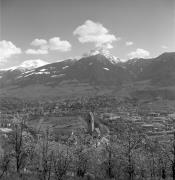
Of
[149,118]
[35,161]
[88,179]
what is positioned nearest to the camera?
[88,179]

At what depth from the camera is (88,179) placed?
33.7 meters

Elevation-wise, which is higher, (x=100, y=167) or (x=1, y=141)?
(x=1, y=141)

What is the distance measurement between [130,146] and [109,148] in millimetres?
4210

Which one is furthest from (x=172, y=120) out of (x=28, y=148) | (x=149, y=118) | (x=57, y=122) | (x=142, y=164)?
(x=28, y=148)

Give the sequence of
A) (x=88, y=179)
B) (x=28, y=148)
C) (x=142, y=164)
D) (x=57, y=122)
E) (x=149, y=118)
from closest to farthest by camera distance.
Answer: (x=88, y=179), (x=28, y=148), (x=142, y=164), (x=57, y=122), (x=149, y=118)

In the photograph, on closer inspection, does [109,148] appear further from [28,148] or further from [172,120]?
[172,120]

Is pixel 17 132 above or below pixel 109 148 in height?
above

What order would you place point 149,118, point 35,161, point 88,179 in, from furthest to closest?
point 149,118 < point 35,161 < point 88,179

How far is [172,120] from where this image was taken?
172125 mm

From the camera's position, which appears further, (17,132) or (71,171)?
(71,171)

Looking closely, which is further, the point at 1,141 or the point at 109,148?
the point at 109,148

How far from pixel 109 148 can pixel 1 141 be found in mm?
15723

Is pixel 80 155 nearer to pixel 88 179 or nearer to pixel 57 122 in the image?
pixel 88 179

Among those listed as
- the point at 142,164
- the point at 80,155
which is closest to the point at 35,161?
the point at 80,155
